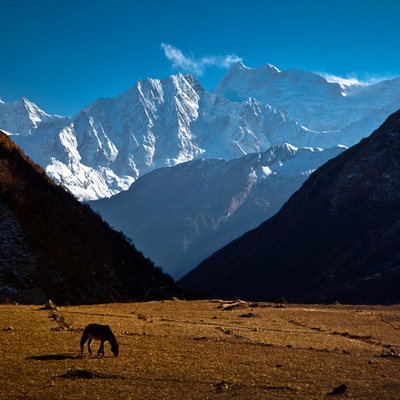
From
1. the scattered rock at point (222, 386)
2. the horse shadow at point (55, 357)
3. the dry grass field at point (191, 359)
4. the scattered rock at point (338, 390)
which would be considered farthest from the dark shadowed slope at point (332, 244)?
the horse shadow at point (55, 357)

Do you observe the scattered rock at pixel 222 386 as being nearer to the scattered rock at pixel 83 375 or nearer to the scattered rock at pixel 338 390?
the scattered rock at pixel 83 375

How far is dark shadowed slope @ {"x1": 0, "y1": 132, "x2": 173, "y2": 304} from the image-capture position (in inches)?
2217

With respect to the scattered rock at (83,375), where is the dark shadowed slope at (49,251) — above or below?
above

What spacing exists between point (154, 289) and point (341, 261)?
6760 cm

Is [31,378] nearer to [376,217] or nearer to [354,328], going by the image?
[354,328]

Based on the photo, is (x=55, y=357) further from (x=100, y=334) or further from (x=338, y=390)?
(x=338, y=390)

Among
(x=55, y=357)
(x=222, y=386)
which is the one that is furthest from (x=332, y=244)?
(x=222, y=386)

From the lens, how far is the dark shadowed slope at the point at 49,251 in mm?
56312

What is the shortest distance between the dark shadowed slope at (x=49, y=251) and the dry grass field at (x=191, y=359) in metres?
15.8

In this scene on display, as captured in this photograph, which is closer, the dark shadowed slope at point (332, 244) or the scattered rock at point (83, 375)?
the scattered rock at point (83, 375)

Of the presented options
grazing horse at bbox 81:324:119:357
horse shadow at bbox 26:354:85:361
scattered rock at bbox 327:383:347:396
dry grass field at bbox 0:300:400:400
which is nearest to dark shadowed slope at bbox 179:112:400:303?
dry grass field at bbox 0:300:400:400

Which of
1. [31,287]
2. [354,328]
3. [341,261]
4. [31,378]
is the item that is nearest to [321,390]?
[31,378]

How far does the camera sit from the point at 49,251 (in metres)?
61.6

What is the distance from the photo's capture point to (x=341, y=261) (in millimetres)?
131875
